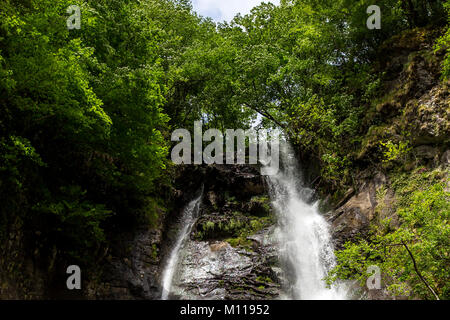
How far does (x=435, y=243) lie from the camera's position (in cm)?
690

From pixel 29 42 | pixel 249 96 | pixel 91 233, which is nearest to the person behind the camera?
pixel 29 42

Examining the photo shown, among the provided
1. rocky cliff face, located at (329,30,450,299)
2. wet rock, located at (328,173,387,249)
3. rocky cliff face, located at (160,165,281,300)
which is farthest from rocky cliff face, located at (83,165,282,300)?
rocky cliff face, located at (329,30,450,299)

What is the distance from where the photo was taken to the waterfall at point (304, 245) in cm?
1235

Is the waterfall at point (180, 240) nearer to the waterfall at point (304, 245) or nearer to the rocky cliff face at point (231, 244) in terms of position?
the rocky cliff face at point (231, 244)

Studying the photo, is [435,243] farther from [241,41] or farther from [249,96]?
[241,41]

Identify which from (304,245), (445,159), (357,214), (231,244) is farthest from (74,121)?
(445,159)

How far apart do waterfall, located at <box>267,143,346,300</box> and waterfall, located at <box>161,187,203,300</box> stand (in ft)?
14.4

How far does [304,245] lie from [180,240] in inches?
227

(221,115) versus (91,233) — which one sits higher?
(221,115)

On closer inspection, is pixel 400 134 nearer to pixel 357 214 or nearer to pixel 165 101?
pixel 357 214

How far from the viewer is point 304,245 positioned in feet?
46.1

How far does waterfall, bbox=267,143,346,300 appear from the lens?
1235 centimetres

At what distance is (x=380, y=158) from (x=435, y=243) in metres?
7.69
